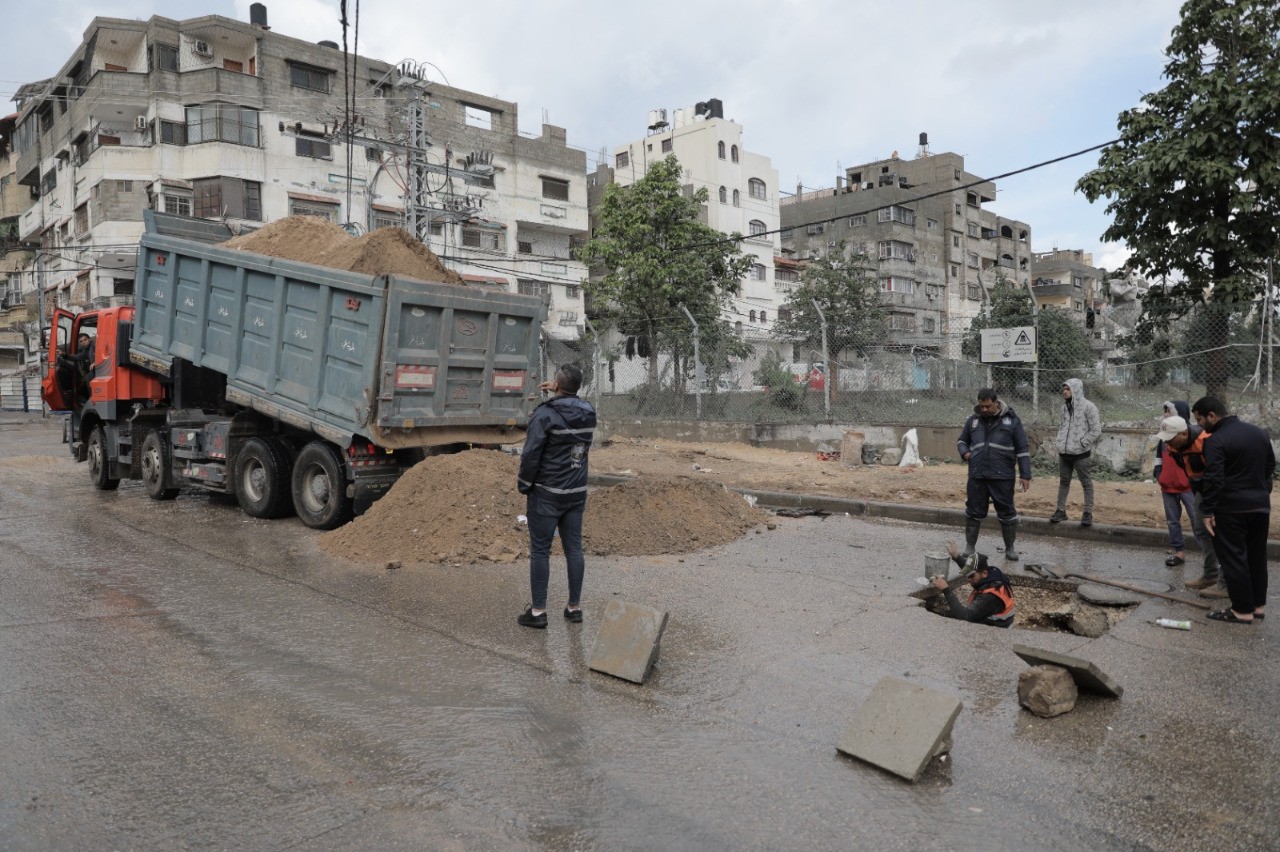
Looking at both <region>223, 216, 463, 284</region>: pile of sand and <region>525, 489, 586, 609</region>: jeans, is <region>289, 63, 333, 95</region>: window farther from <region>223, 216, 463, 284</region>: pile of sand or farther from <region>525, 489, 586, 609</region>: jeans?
<region>525, 489, 586, 609</region>: jeans

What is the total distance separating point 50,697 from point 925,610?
17.6 feet

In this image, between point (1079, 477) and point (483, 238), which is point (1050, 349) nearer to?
point (1079, 477)

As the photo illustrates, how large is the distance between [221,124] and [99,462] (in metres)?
25.6

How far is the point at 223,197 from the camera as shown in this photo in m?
34.3

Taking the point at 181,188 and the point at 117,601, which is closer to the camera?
the point at 117,601

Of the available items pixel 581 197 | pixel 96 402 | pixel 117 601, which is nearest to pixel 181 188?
pixel 581 197

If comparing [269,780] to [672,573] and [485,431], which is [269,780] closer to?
[672,573]

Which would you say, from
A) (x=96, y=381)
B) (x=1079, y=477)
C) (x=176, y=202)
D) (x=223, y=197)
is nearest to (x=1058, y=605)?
(x=1079, y=477)

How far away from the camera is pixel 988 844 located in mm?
3117

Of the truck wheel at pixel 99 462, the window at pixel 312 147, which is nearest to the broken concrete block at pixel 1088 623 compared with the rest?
the truck wheel at pixel 99 462

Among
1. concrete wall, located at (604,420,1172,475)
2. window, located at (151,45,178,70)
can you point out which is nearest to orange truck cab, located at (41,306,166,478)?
concrete wall, located at (604,420,1172,475)

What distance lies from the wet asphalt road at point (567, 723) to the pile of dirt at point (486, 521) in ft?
2.52

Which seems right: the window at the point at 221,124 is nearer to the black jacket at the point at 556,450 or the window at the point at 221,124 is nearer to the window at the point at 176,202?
the window at the point at 176,202

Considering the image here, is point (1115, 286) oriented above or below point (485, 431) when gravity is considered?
above
